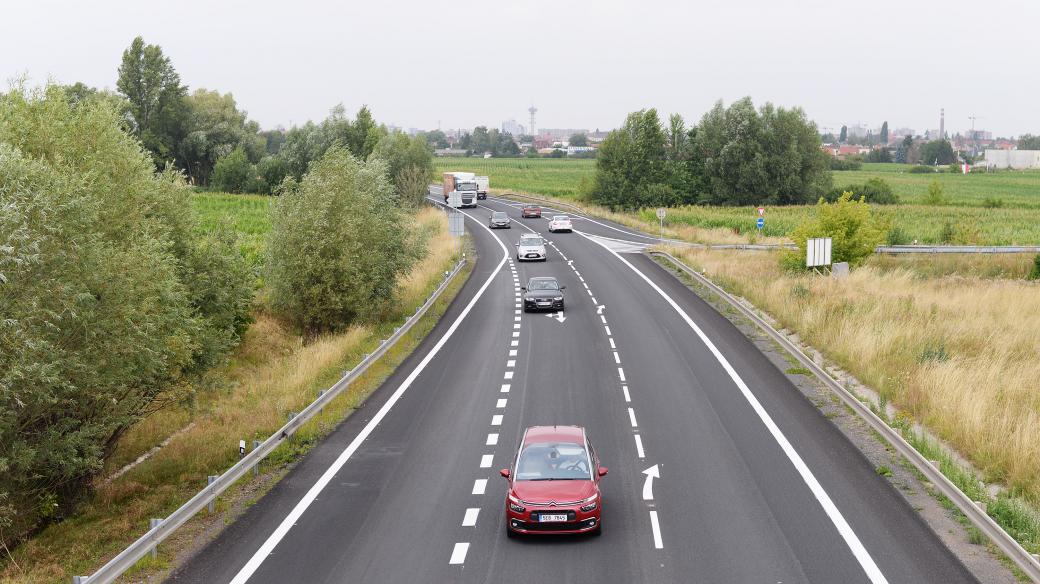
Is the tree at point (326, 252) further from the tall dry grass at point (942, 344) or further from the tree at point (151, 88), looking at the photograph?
the tree at point (151, 88)

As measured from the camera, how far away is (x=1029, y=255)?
56000mm

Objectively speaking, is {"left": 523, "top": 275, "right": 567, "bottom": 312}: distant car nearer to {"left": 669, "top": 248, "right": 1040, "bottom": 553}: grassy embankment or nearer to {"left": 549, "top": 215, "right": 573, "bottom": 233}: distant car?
{"left": 669, "top": 248, "right": 1040, "bottom": 553}: grassy embankment

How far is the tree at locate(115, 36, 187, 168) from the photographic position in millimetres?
113250

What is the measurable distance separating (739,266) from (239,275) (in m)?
29.4

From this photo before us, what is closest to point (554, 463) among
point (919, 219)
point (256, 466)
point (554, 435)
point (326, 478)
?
point (554, 435)

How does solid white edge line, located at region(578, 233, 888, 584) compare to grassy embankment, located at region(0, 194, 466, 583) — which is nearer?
solid white edge line, located at region(578, 233, 888, 584)

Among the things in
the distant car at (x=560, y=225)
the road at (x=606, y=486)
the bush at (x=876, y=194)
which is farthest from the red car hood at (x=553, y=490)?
the bush at (x=876, y=194)

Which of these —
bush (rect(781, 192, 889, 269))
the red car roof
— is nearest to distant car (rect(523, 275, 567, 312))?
bush (rect(781, 192, 889, 269))

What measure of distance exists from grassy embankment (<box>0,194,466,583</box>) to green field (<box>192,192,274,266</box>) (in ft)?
46.4

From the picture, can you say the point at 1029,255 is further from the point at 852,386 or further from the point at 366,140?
the point at 366,140

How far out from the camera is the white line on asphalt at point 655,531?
14199 mm

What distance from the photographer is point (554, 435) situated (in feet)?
54.3

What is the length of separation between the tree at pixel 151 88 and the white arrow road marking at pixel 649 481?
106 metres

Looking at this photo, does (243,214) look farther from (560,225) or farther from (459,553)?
(459,553)
